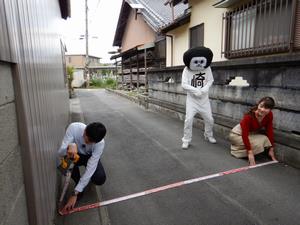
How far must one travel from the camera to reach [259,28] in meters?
5.39

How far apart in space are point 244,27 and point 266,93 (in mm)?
2476

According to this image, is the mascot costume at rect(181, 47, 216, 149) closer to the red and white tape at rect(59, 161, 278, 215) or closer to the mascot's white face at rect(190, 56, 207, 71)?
the mascot's white face at rect(190, 56, 207, 71)

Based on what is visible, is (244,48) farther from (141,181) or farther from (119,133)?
(141,181)

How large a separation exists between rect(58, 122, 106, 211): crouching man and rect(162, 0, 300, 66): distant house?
413cm

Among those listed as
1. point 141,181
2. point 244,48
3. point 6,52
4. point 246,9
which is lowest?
point 141,181

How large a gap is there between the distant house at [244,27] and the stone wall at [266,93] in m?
0.89

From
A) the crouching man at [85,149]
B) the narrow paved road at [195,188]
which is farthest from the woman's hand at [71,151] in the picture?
the narrow paved road at [195,188]

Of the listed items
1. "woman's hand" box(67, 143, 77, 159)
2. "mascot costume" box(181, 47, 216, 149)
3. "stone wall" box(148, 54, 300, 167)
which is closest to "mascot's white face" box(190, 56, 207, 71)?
"mascot costume" box(181, 47, 216, 149)

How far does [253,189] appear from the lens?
10.1 feet

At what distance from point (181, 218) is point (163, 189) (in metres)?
0.65

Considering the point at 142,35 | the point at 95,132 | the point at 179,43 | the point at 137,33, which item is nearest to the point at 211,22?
the point at 179,43

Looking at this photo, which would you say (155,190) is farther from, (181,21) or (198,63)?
(181,21)

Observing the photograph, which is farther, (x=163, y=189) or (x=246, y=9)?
(x=246, y=9)

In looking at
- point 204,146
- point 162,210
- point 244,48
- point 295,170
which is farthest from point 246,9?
point 162,210
